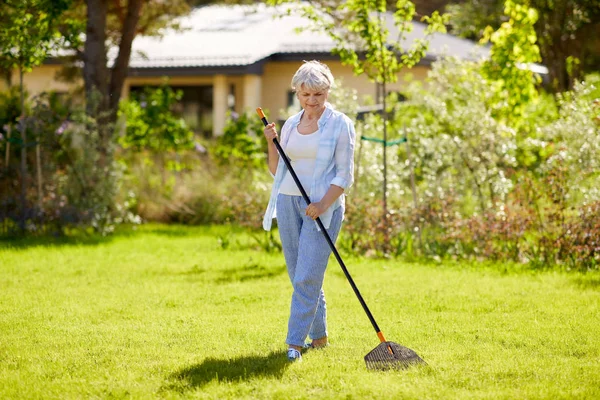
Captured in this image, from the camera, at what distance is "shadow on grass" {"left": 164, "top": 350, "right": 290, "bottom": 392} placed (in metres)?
5.39

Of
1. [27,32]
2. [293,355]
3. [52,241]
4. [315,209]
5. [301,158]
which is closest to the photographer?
[315,209]

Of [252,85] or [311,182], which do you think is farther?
[252,85]

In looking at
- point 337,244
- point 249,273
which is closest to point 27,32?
point 249,273

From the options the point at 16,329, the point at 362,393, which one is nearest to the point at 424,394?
the point at 362,393

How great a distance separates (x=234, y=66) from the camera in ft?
69.1

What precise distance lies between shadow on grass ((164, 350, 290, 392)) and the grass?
13 millimetres

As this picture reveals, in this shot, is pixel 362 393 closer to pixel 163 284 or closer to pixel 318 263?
pixel 318 263

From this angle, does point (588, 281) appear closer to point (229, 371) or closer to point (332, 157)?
point (332, 157)

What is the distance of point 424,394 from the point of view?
5.11 m

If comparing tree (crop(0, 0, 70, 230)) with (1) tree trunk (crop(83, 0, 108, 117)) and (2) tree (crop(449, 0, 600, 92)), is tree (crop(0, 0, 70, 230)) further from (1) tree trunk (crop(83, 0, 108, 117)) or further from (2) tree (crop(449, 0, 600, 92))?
(2) tree (crop(449, 0, 600, 92))

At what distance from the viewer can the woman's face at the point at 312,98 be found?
5.76m

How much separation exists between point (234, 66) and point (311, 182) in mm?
15514

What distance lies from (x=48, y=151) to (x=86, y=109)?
77cm

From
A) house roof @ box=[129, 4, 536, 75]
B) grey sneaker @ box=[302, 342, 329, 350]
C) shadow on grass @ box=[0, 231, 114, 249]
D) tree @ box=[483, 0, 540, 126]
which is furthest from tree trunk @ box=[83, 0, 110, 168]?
grey sneaker @ box=[302, 342, 329, 350]
